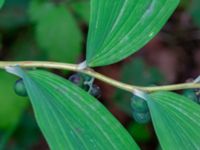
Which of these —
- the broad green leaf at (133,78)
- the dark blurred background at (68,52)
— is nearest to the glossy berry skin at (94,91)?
the dark blurred background at (68,52)

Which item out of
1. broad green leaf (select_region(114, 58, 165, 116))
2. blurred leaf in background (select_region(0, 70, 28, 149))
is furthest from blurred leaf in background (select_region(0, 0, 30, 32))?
broad green leaf (select_region(114, 58, 165, 116))

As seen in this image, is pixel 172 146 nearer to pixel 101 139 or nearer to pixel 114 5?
pixel 101 139

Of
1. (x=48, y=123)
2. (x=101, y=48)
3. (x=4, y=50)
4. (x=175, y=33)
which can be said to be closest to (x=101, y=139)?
(x=48, y=123)

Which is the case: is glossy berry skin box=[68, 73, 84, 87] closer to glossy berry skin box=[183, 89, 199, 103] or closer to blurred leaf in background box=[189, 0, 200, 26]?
glossy berry skin box=[183, 89, 199, 103]

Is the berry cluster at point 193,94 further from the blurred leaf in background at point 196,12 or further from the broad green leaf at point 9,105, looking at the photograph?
the blurred leaf in background at point 196,12

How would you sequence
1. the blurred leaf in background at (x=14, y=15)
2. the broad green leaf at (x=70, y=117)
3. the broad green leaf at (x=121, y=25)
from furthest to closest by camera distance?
1. the blurred leaf in background at (x=14, y=15)
2. the broad green leaf at (x=121, y=25)
3. the broad green leaf at (x=70, y=117)

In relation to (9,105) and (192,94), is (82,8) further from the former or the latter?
(192,94)

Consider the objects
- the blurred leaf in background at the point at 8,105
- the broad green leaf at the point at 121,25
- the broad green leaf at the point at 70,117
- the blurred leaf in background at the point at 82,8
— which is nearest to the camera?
the broad green leaf at the point at 70,117
